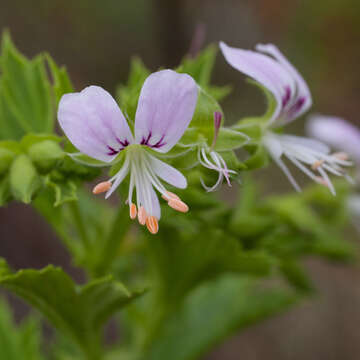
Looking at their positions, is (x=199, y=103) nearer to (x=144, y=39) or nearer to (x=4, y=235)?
(x=4, y=235)

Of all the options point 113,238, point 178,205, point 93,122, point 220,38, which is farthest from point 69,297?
point 220,38

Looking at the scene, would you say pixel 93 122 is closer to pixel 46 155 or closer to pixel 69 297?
pixel 46 155

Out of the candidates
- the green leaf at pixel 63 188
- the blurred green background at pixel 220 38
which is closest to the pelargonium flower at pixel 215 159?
the green leaf at pixel 63 188

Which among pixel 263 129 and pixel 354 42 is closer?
pixel 263 129

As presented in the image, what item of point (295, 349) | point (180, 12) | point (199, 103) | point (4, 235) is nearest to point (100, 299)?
point (199, 103)

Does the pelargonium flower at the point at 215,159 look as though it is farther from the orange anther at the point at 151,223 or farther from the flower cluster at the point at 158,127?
the orange anther at the point at 151,223

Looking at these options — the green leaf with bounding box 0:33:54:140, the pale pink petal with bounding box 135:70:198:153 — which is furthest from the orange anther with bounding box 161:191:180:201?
the green leaf with bounding box 0:33:54:140
